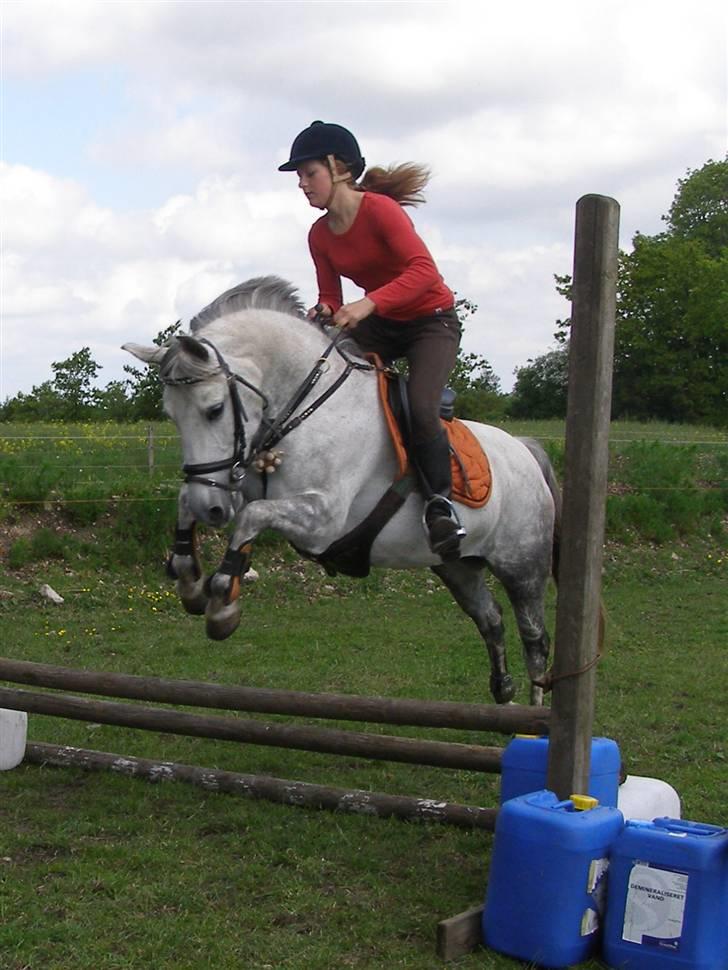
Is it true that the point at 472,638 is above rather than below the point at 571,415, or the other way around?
below

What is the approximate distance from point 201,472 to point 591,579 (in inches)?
59.9

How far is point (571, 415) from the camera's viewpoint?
4.24 metres

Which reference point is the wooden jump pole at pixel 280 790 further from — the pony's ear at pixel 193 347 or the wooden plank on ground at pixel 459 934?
the pony's ear at pixel 193 347

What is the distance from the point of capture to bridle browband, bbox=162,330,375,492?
4359 mm

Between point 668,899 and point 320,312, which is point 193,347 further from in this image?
point 668,899

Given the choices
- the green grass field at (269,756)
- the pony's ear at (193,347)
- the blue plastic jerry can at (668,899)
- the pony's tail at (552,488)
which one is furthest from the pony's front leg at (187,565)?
the pony's tail at (552,488)

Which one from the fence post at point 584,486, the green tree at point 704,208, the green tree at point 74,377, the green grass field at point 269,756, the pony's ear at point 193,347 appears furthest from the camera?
the green tree at point 704,208

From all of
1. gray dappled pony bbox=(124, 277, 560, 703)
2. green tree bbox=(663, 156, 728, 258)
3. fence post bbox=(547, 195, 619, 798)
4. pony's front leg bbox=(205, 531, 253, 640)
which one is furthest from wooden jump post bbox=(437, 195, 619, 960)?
green tree bbox=(663, 156, 728, 258)

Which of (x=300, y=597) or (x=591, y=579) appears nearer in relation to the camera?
(x=591, y=579)

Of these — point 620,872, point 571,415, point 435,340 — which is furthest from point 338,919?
point 435,340

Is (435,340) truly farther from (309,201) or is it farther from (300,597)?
(300,597)

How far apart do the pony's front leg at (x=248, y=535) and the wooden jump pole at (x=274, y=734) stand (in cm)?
108

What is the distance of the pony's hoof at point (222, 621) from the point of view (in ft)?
13.7

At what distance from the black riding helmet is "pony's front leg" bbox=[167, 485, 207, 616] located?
4.83 ft
